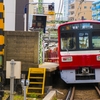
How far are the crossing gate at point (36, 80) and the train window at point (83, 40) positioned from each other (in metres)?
2.42

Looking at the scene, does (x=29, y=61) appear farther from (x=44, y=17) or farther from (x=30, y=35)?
(x=44, y=17)

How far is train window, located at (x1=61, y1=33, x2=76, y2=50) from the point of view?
13.4 m

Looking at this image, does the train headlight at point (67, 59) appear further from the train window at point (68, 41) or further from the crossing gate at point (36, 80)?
the crossing gate at point (36, 80)

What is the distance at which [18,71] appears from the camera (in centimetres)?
583

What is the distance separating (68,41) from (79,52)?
2.40ft

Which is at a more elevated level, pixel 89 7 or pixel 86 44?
pixel 89 7

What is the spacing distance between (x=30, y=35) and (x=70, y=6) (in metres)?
96.9

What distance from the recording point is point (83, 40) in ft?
44.6

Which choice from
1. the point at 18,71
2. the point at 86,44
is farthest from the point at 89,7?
the point at 18,71

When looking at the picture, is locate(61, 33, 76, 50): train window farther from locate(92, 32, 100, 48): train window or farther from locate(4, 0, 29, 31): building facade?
locate(4, 0, 29, 31): building facade

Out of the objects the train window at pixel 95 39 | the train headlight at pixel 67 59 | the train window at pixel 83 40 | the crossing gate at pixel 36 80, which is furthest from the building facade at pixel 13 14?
the crossing gate at pixel 36 80

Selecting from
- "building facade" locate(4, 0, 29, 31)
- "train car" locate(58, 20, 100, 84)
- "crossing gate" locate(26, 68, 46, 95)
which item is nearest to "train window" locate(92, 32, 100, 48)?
"train car" locate(58, 20, 100, 84)

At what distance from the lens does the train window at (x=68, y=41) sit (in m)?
13.4

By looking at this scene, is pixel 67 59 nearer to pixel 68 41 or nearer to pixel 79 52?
pixel 79 52
